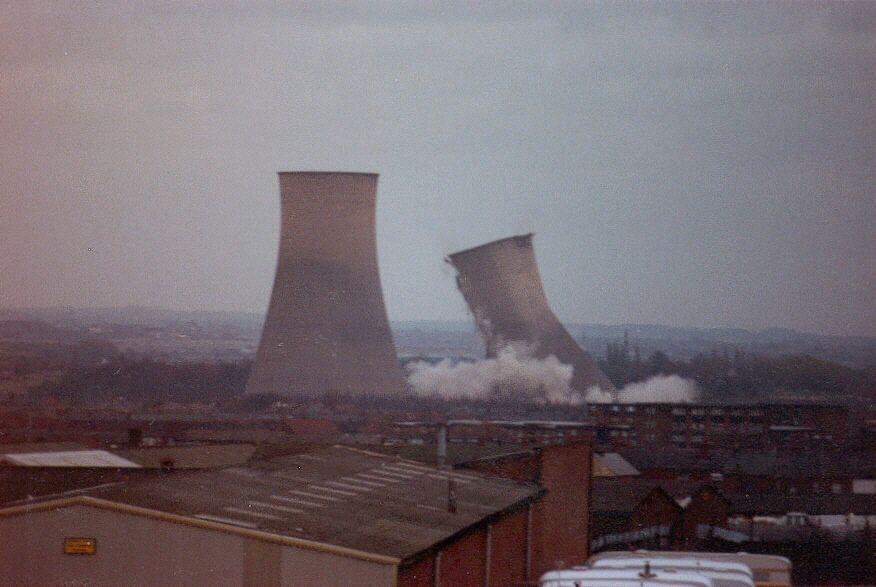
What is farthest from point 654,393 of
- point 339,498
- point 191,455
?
point 339,498

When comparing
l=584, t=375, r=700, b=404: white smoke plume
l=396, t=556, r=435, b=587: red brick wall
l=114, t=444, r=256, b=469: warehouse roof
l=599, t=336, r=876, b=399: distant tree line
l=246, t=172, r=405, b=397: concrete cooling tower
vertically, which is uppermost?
l=246, t=172, r=405, b=397: concrete cooling tower

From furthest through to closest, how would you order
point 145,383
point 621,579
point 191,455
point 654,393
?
point 654,393
point 145,383
point 191,455
point 621,579

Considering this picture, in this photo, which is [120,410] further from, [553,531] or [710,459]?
Result: [553,531]

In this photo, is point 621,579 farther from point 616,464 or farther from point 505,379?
point 505,379

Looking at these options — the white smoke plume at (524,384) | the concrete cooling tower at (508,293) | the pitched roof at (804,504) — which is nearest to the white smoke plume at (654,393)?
the white smoke plume at (524,384)

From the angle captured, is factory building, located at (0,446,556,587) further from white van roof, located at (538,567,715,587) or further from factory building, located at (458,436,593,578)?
factory building, located at (458,436,593,578)

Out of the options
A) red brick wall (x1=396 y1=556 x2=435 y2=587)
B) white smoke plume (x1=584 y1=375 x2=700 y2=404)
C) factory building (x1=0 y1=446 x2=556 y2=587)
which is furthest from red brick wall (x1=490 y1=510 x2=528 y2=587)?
white smoke plume (x1=584 y1=375 x2=700 y2=404)

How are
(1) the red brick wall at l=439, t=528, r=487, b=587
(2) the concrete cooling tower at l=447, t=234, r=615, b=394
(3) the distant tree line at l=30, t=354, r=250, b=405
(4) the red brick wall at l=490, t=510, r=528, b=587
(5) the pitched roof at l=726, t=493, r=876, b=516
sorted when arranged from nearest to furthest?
(1) the red brick wall at l=439, t=528, r=487, b=587 < (4) the red brick wall at l=490, t=510, r=528, b=587 < (5) the pitched roof at l=726, t=493, r=876, b=516 < (2) the concrete cooling tower at l=447, t=234, r=615, b=394 < (3) the distant tree line at l=30, t=354, r=250, b=405

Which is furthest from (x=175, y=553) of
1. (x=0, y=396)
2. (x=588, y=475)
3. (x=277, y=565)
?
(x=0, y=396)
